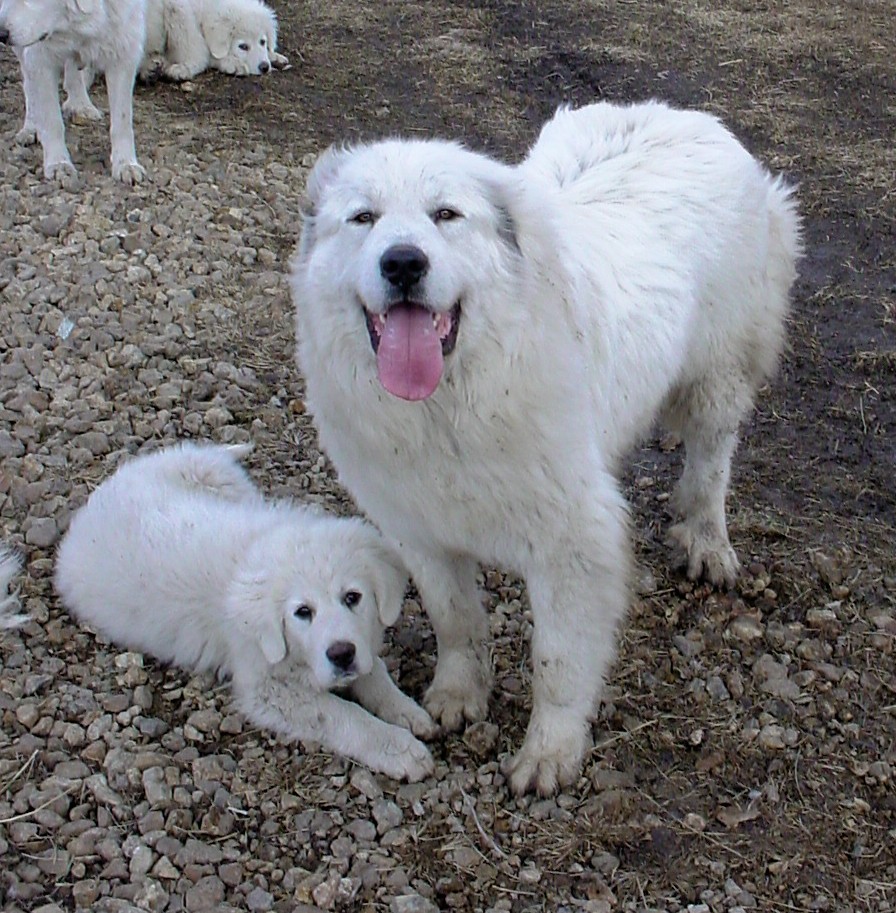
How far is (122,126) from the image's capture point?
6.46 metres

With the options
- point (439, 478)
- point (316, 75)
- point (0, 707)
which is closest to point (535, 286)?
point (439, 478)

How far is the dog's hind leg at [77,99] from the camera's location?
286 inches

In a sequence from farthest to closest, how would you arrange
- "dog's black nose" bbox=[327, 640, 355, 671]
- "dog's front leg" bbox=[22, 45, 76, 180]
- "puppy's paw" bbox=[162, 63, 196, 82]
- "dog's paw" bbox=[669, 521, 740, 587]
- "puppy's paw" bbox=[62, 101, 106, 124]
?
"puppy's paw" bbox=[162, 63, 196, 82] → "puppy's paw" bbox=[62, 101, 106, 124] → "dog's front leg" bbox=[22, 45, 76, 180] → "dog's paw" bbox=[669, 521, 740, 587] → "dog's black nose" bbox=[327, 640, 355, 671]

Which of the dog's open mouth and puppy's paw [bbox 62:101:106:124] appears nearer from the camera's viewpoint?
the dog's open mouth

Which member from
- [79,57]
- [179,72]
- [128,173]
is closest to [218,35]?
[179,72]

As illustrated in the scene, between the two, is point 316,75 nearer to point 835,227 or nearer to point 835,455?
point 835,227

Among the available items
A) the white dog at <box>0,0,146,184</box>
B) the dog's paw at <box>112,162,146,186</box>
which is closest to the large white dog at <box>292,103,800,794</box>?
the dog's paw at <box>112,162,146,186</box>

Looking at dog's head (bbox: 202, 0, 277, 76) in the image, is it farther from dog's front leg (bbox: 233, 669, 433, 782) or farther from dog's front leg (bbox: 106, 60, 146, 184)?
dog's front leg (bbox: 233, 669, 433, 782)

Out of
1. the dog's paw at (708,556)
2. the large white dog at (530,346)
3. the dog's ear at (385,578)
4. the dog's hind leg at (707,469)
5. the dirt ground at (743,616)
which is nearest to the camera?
the large white dog at (530,346)

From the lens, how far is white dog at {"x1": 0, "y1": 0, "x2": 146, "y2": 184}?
612 centimetres

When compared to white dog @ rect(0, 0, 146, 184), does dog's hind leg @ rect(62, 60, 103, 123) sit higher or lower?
lower

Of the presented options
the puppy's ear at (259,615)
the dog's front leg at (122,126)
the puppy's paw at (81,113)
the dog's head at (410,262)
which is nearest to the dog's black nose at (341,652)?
the puppy's ear at (259,615)

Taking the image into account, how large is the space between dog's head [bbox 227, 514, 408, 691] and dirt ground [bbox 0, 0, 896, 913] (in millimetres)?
386

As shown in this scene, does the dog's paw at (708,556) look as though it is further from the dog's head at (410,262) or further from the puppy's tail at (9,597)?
the puppy's tail at (9,597)
